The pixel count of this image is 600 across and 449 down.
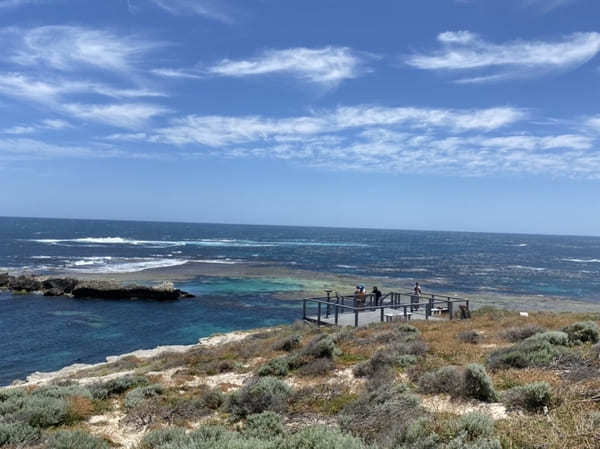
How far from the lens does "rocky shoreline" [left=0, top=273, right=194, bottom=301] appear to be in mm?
39150

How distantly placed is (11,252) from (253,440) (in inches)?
3325

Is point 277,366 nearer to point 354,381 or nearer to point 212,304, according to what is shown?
point 354,381

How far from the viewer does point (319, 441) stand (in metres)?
5.22

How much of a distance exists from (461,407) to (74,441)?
5720 millimetres

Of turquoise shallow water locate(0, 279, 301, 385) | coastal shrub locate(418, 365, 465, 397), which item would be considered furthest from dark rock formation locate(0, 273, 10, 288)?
coastal shrub locate(418, 365, 465, 397)

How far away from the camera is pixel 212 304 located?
37219 mm

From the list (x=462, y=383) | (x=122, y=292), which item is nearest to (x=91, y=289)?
(x=122, y=292)

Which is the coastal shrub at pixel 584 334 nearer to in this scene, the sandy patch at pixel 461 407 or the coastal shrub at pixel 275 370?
the sandy patch at pixel 461 407

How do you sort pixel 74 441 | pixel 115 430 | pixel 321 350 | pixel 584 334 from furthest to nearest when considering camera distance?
pixel 321 350
pixel 584 334
pixel 115 430
pixel 74 441

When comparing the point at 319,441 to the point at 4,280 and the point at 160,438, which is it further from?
the point at 4,280

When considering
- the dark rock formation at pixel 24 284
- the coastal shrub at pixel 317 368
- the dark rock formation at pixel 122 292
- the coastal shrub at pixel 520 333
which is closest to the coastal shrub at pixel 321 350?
the coastal shrub at pixel 317 368

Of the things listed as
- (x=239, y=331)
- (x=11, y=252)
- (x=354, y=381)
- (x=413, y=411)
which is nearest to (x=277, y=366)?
(x=354, y=381)

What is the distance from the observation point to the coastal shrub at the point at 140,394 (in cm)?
886

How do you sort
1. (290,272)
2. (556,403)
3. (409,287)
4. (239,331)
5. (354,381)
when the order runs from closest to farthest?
1. (556,403)
2. (354,381)
3. (239,331)
4. (409,287)
5. (290,272)
